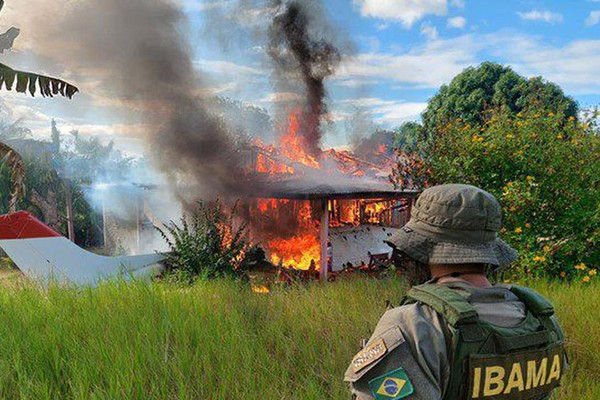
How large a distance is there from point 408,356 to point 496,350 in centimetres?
34

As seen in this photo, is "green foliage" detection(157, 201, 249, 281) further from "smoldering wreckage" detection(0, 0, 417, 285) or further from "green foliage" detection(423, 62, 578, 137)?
"green foliage" detection(423, 62, 578, 137)

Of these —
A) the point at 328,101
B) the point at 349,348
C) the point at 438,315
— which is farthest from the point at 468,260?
the point at 328,101

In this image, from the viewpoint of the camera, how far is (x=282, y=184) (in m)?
12.6

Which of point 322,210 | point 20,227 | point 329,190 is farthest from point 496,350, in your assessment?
point 20,227

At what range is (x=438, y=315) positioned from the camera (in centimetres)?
138

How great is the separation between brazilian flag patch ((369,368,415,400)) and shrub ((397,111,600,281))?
6.30 meters

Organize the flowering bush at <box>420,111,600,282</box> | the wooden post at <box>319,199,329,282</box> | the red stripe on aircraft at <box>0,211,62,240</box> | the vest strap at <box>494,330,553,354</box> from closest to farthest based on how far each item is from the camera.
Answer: the vest strap at <box>494,330,553,354</box>
the flowering bush at <box>420,111,600,282</box>
the red stripe on aircraft at <box>0,211,62,240</box>
the wooden post at <box>319,199,329,282</box>

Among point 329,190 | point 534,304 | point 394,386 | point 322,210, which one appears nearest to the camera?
point 394,386

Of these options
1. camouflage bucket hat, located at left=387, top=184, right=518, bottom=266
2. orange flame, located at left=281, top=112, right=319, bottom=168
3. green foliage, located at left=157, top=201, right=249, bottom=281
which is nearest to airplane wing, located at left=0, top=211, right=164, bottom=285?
green foliage, located at left=157, top=201, right=249, bottom=281

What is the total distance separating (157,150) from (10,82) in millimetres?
6713

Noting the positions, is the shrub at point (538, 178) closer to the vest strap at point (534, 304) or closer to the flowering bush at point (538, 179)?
the flowering bush at point (538, 179)

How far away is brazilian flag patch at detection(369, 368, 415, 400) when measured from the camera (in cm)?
129

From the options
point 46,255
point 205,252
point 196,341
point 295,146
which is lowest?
point 46,255

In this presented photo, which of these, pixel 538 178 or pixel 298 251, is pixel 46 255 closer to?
pixel 298 251
